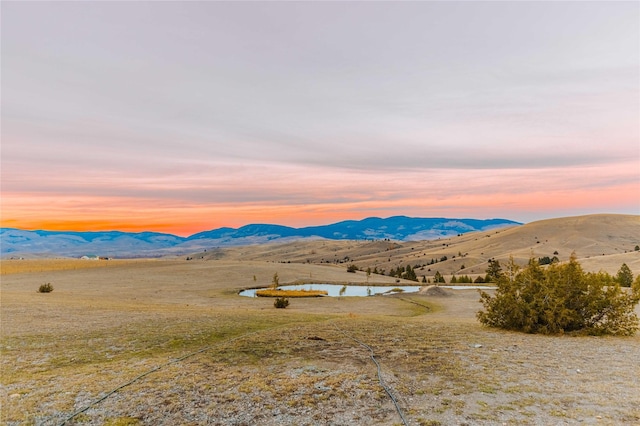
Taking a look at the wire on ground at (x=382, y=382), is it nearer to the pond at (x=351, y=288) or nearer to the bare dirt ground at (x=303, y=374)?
the bare dirt ground at (x=303, y=374)

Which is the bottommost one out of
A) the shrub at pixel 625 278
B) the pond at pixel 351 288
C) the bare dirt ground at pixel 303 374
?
the pond at pixel 351 288

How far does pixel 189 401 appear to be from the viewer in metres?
8.23

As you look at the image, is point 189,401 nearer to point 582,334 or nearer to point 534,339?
point 534,339

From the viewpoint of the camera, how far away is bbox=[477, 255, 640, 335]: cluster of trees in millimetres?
15281

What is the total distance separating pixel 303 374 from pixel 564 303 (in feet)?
37.8

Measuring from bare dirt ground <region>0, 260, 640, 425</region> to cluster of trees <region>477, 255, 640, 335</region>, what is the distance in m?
0.88

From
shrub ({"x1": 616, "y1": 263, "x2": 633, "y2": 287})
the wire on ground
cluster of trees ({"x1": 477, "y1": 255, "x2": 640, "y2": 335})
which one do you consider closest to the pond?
shrub ({"x1": 616, "y1": 263, "x2": 633, "y2": 287})

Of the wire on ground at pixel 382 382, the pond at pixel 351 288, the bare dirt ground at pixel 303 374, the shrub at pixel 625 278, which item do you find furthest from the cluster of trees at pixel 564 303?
the pond at pixel 351 288

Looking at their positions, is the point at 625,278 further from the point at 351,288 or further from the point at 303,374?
the point at 303,374

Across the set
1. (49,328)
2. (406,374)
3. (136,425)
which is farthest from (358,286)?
(136,425)

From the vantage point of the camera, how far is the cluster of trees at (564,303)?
15.3m

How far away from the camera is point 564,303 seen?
15734 millimetres

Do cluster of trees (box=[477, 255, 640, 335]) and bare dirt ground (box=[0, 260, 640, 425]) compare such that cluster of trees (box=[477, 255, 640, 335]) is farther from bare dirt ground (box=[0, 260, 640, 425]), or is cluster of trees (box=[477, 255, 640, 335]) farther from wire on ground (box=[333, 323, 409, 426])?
wire on ground (box=[333, 323, 409, 426])

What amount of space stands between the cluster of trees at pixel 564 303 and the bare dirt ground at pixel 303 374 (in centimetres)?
88
